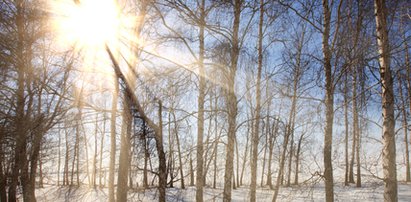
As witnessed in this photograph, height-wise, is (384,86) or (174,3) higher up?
(174,3)

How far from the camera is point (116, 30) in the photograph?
4051 mm

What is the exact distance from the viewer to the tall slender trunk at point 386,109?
337cm

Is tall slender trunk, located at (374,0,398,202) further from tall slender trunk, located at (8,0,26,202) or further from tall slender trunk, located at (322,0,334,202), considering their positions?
tall slender trunk, located at (8,0,26,202)

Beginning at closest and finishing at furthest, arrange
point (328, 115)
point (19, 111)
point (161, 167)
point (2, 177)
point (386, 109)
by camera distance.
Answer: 1. point (161, 167)
2. point (386, 109)
3. point (328, 115)
4. point (19, 111)
5. point (2, 177)

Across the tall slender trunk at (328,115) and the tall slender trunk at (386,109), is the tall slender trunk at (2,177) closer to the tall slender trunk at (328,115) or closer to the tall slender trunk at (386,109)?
the tall slender trunk at (328,115)

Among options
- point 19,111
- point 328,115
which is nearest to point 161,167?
point 328,115

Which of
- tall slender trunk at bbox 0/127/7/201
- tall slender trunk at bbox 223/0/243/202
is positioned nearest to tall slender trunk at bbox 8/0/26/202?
tall slender trunk at bbox 0/127/7/201

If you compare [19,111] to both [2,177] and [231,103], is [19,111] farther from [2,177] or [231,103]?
[231,103]

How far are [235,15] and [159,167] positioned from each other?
8.14 ft

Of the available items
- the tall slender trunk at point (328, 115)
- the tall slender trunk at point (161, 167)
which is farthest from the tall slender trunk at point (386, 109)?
the tall slender trunk at point (161, 167)

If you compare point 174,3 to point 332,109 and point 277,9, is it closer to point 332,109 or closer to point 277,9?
point 277,9

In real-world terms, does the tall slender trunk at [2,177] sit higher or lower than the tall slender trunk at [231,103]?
lower

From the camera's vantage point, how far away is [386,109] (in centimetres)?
354

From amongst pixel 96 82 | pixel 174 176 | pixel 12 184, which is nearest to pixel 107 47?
pixel 174 176
